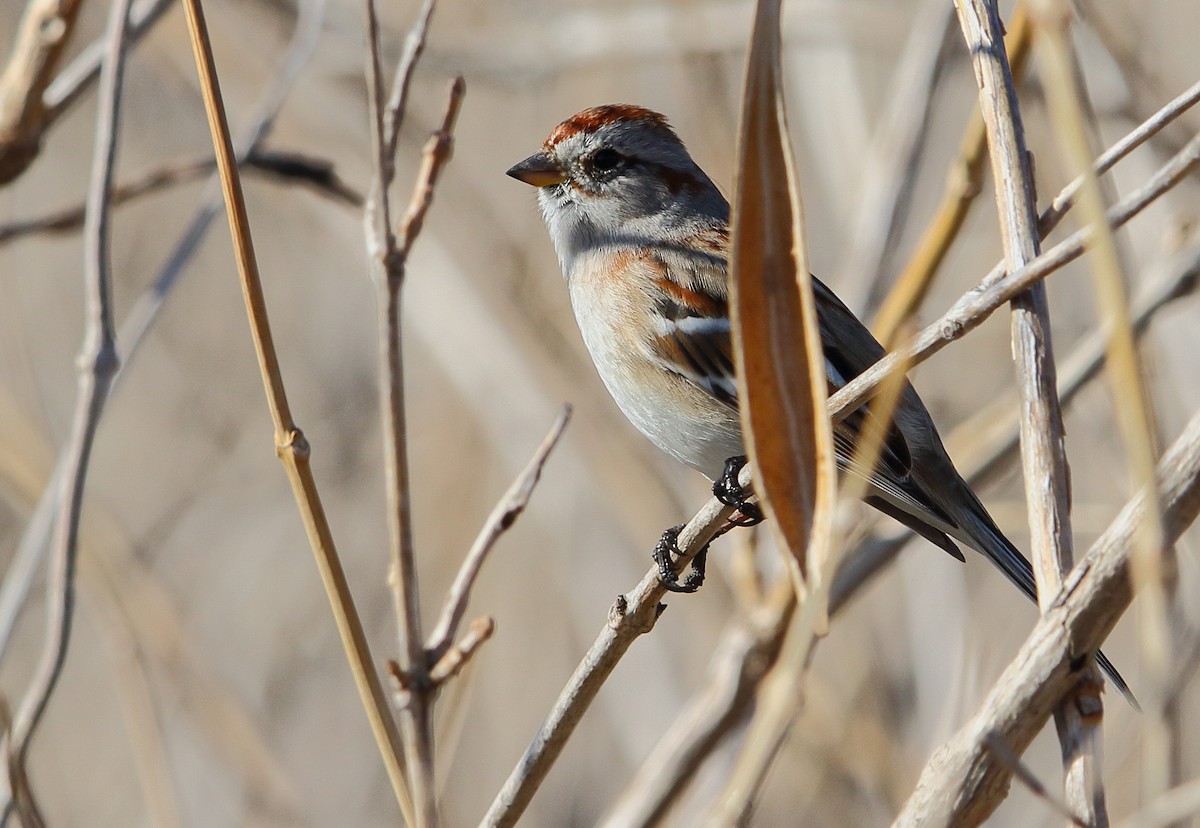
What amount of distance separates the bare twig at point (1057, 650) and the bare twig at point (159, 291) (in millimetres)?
1363

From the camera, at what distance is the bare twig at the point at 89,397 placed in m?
1.44

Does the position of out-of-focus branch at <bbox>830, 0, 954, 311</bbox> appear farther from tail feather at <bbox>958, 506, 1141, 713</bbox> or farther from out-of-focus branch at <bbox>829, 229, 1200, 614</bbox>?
tail feather at <bbox>958, 506, 1141, 713</bbox>

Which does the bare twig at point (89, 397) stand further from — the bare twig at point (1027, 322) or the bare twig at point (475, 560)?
the bare twig at point (1027, 322)

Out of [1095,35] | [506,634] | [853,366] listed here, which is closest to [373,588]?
[506,634]

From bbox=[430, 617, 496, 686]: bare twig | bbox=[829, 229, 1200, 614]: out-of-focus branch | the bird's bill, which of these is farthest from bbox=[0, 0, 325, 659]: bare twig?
bbox=[829, 229, 1200, 614]: out-of-focus branch

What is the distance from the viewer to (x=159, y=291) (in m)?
2.00

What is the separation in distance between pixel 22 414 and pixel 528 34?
4.68ft

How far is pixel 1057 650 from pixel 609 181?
194 centimetres

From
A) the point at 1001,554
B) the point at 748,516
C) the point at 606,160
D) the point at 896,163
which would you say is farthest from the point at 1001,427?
the point at 606,160

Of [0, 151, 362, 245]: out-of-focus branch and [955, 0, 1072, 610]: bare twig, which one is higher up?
[0, 151, 362, 245]: out-of-focus branch

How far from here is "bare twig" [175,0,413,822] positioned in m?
1.11

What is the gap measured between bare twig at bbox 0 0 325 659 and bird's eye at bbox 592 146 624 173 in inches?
27.3

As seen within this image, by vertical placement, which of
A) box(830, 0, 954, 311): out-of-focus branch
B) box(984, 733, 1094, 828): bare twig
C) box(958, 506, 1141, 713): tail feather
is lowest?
box(984, 733, 1094, 828): bare twig

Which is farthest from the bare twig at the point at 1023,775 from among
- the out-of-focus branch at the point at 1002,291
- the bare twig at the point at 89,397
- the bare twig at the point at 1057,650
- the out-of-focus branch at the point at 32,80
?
the out-of-focus branch at the point at 32,80
